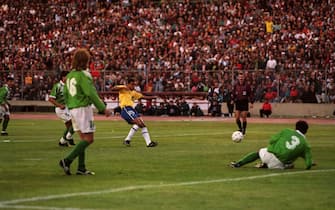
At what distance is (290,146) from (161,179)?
2632mm

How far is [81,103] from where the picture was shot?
51.4 ft

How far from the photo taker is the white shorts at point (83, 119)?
15.5 metres

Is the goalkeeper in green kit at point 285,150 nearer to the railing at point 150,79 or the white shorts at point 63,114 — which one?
the white shorts at point 63,114

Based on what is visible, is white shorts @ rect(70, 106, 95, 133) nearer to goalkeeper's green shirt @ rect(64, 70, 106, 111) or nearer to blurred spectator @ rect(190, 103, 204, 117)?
goalkeeper's green shirt @ rect(64, 70, 106, 111)

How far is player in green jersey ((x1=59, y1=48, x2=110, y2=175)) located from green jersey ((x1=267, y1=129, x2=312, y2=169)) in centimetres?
324

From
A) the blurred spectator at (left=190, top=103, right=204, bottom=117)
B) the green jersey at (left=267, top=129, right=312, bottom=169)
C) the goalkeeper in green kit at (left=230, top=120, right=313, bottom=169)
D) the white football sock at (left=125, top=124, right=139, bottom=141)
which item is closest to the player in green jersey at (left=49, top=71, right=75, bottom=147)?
the white football sock at (left=125, top=124, right=139, bottom=141)

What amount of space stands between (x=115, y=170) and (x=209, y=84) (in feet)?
106

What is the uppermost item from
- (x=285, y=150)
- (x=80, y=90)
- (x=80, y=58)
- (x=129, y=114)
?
(x=80, y=58)

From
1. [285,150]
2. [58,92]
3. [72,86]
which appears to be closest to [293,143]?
[285,150]

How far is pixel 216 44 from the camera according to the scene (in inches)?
1954

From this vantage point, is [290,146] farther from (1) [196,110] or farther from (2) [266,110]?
(1) [196,110]

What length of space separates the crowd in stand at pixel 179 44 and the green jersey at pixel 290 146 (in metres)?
29.1

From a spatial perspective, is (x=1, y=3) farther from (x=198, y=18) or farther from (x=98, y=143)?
(x=98, y=143)

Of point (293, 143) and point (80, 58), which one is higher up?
point (80, 58)
